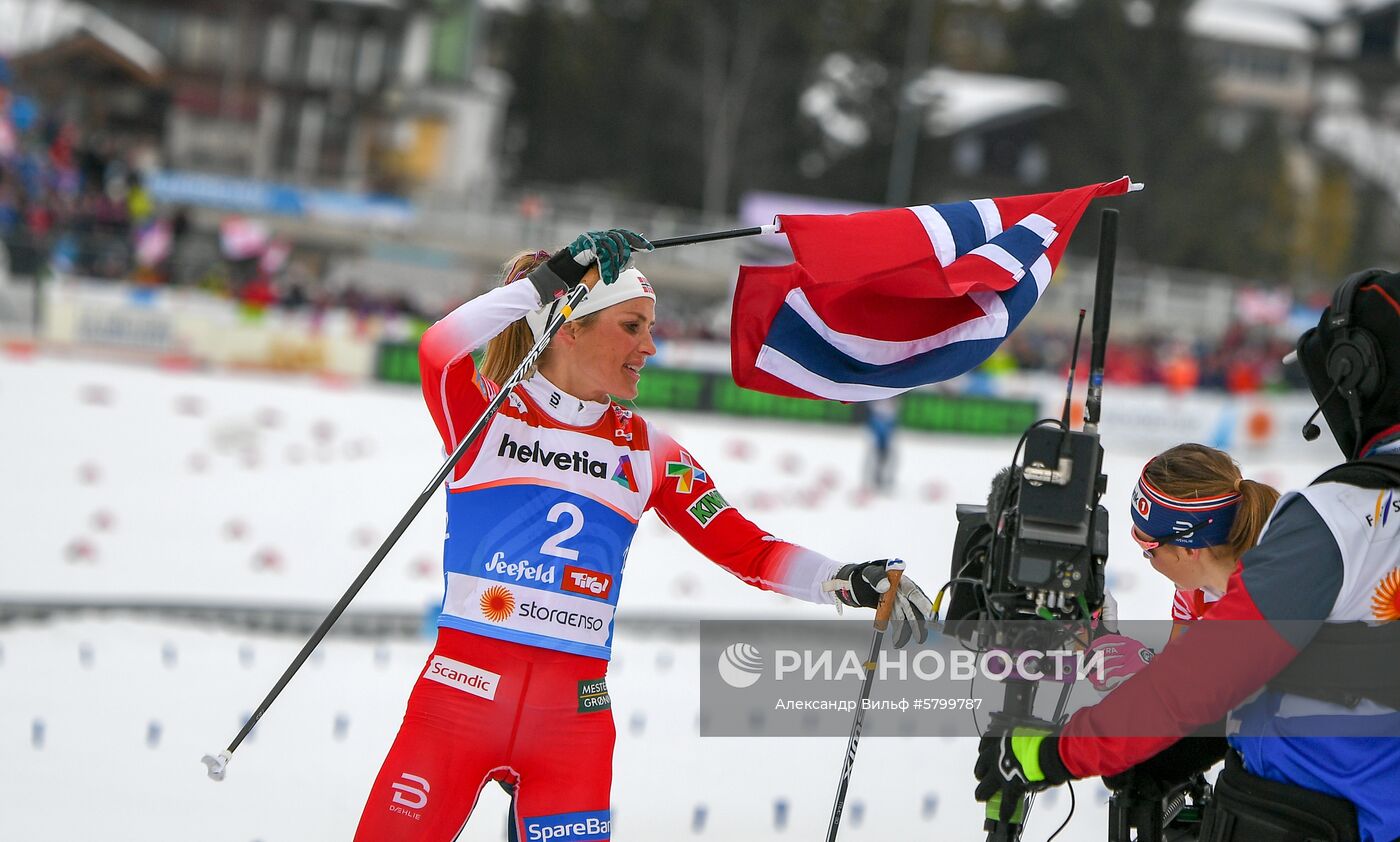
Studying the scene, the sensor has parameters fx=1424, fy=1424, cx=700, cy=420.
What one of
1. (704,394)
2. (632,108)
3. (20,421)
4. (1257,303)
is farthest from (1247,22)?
(20,421)

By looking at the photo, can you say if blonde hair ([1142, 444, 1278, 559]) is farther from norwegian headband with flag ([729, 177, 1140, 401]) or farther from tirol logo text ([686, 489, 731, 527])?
tirol logo text ([686, 489, 731, 527])

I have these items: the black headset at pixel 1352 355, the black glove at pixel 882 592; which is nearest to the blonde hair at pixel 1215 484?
the black headset at pixel 1352 355

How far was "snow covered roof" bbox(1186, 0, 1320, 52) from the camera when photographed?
66.1 metres

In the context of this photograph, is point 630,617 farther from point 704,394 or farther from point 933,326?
point 704,394

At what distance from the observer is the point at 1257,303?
107 ft

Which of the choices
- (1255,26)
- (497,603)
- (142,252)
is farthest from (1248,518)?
(1255,26)

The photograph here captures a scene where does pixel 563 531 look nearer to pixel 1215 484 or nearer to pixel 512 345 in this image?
pixel 512 345

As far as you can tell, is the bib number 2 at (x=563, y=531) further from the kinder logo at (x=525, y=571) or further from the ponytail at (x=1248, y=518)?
the ponytail at (x=1248, y=518)

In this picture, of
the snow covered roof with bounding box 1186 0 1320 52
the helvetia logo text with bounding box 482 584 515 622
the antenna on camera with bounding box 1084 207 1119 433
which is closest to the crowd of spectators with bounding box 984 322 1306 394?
the antenna on camera with bounding box 1084 207 1119 433

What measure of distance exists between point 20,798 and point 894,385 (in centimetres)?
372

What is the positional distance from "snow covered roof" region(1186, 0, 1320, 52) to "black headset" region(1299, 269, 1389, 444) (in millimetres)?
68465

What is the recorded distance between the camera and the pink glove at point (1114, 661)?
3.40m

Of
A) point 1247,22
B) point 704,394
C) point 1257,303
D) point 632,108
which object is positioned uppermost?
point 1247,22

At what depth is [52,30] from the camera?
141 feet
